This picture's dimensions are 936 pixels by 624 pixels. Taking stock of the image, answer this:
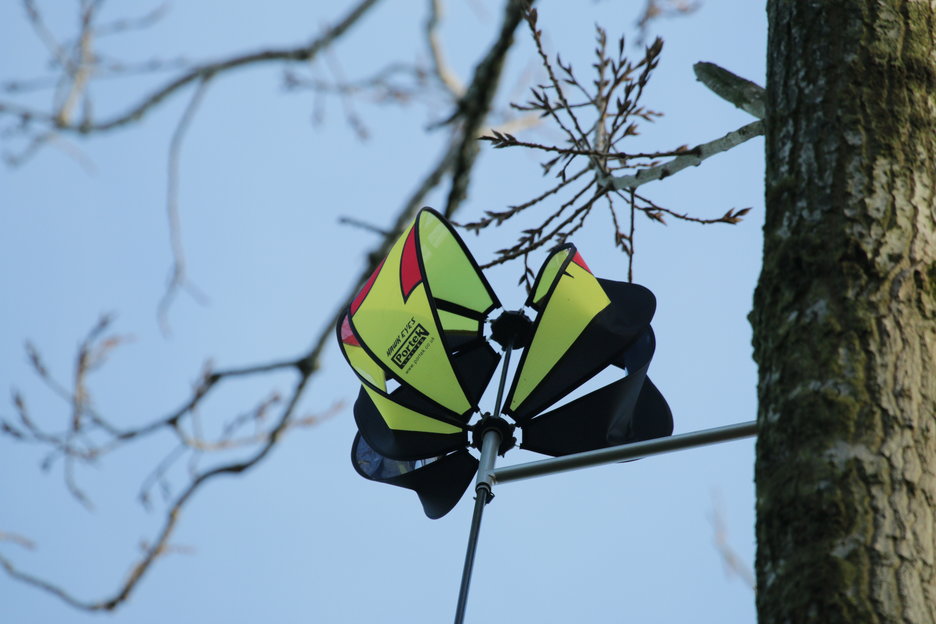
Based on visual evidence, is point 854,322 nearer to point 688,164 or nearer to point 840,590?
point 840,590

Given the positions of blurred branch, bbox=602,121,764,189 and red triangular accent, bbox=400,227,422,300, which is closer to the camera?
blurred branch, bbox=602,121,764,189

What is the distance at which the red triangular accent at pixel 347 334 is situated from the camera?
255 cm

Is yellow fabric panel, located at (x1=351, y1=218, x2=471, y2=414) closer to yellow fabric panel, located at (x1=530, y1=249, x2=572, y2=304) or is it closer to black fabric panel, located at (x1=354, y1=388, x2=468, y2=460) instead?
black fabric panel, located at (x1=354, y1=388, x2=468, y2=460)

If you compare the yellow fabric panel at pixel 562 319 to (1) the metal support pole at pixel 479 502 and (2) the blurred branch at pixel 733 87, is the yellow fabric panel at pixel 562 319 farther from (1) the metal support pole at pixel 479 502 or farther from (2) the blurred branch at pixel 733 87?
(2) the blurred branch at pixel 733 87

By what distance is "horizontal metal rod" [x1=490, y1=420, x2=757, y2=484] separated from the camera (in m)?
1.93

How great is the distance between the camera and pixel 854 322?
1.44 meters

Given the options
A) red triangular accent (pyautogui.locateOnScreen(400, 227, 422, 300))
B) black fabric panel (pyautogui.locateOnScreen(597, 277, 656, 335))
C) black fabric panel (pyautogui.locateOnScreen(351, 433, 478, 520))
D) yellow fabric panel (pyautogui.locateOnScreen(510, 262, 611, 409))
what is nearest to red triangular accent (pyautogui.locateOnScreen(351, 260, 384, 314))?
red triangular accent (pyautogui.locateOnScreen(400, 227, 422, 300))

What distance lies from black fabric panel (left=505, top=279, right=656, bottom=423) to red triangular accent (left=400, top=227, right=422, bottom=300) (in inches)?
15.5

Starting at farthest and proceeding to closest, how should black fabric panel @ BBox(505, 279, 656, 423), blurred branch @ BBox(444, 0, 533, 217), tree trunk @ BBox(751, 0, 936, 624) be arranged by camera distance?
blurred branch @ BBox(444, 0, 533, 217) < black fabric panel @ BBox(505, 279, 656, 423) < tree trunk @ BBox(751, 0, 936, 624)

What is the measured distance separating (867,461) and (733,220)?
139cm

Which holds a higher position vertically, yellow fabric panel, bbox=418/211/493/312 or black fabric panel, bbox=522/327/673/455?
yellow fabric panel, bbox=418/211/493/312

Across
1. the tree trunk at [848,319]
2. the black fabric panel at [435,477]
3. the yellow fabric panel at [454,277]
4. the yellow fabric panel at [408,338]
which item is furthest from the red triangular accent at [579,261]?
the tree trunk at [848,319]

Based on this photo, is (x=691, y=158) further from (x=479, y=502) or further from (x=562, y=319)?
(x=479, y=502)

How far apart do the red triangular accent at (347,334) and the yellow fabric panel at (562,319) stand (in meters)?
0.45
